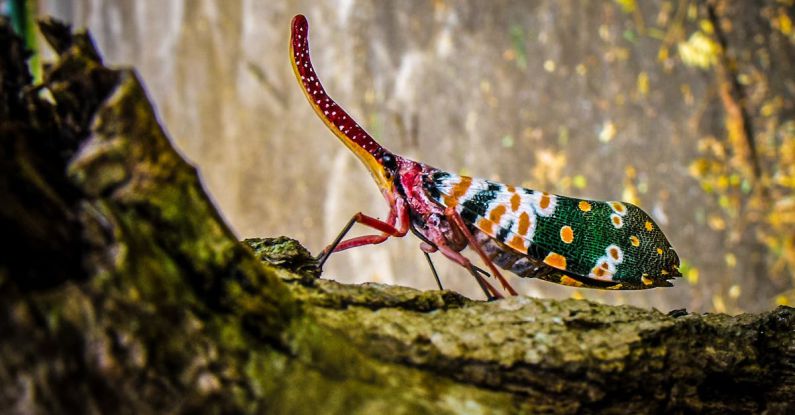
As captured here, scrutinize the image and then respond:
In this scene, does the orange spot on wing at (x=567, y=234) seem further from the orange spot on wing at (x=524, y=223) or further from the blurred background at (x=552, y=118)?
the blurred background at (x=552, y=118)

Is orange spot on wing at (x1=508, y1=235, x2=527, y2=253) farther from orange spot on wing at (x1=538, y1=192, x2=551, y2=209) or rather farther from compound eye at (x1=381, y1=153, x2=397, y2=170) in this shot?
compound eye at (x1=381, y1=153, x2=397, y2=170)

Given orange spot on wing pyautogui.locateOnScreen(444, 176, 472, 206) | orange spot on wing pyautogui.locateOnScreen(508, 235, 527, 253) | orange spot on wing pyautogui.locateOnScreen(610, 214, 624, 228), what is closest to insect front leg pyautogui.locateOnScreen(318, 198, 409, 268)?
orange spot on wing pyautogui.locateOnScreen(444, 176, 472, 206)

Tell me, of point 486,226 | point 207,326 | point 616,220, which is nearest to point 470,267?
point 486,226

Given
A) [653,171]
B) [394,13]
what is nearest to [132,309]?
[653,171]

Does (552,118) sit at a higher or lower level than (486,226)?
higher

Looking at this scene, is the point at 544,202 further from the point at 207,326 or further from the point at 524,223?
the point at 207,326

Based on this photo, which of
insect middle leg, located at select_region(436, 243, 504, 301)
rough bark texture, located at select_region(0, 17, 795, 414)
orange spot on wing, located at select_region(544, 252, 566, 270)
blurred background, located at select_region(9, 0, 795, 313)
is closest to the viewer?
rough bark texture, located at select_region(0, 17, 795, 414)
